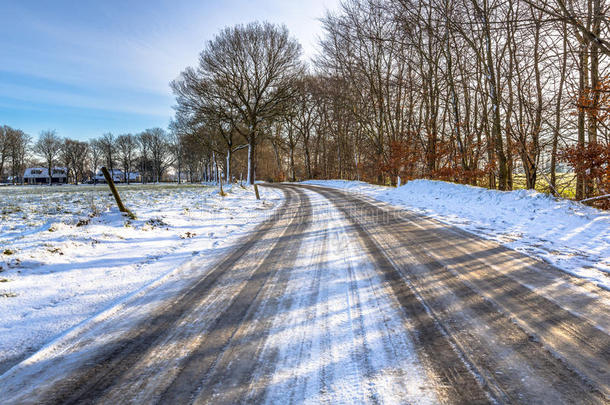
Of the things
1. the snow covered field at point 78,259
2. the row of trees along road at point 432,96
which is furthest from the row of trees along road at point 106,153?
the snow covered field at point 78,259

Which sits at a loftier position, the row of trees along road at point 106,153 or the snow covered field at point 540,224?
the row of trees along road at point 106,153

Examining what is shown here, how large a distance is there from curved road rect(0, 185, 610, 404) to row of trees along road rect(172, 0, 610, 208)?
507 cm

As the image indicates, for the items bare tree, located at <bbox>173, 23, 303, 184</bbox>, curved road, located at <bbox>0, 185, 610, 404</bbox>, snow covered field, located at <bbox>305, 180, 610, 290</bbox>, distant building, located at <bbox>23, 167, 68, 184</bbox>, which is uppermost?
bare tree, located at <bbox>173, 23, 303, 184</bbox>

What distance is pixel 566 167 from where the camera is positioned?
8.29 metres

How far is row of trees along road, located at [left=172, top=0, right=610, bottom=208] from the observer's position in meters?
8.49

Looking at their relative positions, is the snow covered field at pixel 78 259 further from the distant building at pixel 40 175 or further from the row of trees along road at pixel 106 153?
the distant building at pixel 40 175

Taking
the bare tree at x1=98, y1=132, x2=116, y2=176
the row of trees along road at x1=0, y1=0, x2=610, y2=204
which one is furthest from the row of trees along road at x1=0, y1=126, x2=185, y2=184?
the row of trees along road at x1=0, y1=0, x2=610, y2=204

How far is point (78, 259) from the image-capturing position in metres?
4.41

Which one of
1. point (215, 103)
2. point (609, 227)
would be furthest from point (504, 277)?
point (215, 103)

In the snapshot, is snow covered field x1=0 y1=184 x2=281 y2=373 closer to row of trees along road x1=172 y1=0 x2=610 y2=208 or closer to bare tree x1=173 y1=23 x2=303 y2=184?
row of trees along road x1=172 y1=0 x2=610 y2=208

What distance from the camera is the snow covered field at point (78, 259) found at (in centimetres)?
266

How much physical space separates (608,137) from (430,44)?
1055 cm

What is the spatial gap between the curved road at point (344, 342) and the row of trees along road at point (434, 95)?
5.07 m

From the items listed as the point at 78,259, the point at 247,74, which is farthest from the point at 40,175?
the point at 78,259
